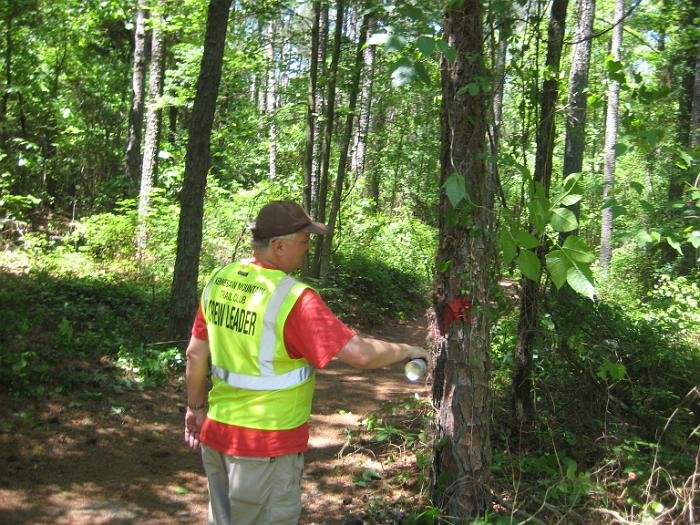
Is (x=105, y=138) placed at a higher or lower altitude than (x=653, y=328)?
higher

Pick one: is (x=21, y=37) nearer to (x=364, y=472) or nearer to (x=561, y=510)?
(x=364, y=472)

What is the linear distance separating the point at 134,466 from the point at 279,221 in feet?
11.8

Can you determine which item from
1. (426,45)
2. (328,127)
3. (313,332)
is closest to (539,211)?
(426,45)

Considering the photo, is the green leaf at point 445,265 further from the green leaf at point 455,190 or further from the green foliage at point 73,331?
the green foliage at point 73,331

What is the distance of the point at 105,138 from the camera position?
19.4 m

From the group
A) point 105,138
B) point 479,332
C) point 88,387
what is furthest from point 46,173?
point 479,332

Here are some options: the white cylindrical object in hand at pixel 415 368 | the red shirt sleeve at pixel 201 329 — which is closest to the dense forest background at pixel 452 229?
the white cylindrical object in hand at pixel 415 368

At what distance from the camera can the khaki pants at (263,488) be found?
270cm

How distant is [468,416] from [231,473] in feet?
5.18

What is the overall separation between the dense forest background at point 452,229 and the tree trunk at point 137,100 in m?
0.06

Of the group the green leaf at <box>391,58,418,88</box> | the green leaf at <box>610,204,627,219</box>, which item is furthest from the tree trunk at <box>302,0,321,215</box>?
the green leaf at <box>391,58,418,88</box>

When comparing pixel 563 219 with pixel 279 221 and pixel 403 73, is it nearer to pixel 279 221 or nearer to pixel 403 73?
pixel 403 73

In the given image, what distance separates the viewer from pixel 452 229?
370cm

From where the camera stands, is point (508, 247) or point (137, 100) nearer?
point (508, 247)
